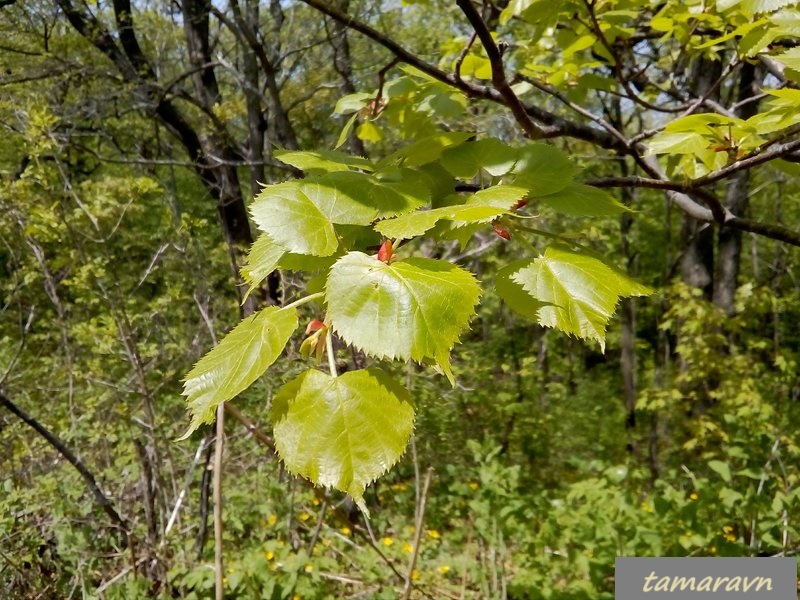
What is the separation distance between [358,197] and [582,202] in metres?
0.29

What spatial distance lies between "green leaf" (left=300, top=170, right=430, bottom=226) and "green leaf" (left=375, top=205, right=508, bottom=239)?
3 centimetres

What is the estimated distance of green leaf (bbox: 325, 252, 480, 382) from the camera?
473 mm

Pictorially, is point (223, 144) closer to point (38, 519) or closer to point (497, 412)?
point (38, 519)

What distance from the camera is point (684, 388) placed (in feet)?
21.6

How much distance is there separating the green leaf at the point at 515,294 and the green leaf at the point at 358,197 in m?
0.13

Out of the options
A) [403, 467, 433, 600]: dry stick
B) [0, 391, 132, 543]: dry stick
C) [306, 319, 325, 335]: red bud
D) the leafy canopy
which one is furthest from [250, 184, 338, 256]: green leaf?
[0, 391, 132, 543]: dry stick

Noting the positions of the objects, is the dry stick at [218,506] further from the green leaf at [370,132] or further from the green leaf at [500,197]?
the green leaf at [370,132]

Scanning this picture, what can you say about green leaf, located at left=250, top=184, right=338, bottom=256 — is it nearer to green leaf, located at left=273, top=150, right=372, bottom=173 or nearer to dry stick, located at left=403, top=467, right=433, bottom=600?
green leaf, located at left=273, top=150, right=372, bottom=173

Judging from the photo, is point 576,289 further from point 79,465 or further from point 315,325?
point 79,465

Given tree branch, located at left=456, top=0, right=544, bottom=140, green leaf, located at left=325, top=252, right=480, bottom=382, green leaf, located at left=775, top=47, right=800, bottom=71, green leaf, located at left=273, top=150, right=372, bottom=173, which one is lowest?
green leaf, located at left=325, top=252, right=480, bottom=382

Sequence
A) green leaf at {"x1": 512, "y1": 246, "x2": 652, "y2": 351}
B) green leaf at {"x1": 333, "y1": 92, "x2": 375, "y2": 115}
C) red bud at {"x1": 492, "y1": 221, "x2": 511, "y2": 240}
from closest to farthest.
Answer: green leaf at {"x1": 512, "y1": 246, "x2": 652, "y2": 351}, red bud at {"x1": 492, "y1": 221, "x2": 511, "y2": 240}, green leaf at {"x1": 333, "y1": 92, "x2": 375, "y2": 115}

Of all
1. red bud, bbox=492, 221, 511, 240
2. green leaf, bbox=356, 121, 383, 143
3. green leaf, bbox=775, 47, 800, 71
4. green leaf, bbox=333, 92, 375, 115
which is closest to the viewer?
red bud, bbox=492, 221, 511, 240

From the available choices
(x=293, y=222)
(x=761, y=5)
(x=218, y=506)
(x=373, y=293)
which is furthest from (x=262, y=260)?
(x=761, y=5)

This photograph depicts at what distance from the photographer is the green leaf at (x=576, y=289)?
0.57 m
